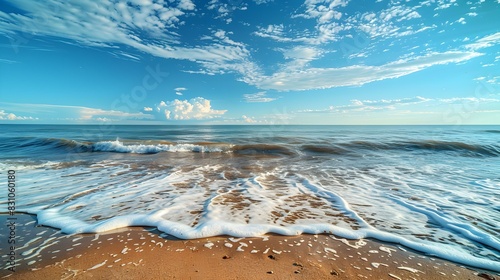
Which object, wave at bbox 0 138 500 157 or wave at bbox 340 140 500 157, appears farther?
wave at bbox 0 138 500 157

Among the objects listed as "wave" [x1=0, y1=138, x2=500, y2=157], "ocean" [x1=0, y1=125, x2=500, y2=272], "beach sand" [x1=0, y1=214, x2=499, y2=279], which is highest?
"beach sand" [x1=0, y1=214, x2=499, y2=279]

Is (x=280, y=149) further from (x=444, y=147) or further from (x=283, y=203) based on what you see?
(x=444, y=147)

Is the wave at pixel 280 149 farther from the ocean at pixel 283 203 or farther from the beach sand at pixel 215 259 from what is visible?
the beach sand at pixel 215 259

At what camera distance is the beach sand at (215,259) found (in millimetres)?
2455

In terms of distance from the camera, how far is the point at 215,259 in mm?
2715

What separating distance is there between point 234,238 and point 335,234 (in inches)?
67.4

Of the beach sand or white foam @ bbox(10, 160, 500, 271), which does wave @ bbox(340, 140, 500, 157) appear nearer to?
white foam @ bbox(10, 160, 500, 271)

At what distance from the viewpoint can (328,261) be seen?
2699 millimetres

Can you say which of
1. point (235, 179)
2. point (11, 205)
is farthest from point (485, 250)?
point (11, 205)

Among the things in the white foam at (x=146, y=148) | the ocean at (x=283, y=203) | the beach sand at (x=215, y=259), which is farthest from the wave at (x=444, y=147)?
the beach sand at (x=215, y=259)

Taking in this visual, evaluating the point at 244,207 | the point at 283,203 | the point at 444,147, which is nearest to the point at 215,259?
the point at 244,207

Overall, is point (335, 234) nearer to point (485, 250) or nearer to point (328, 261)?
point (328, 261)

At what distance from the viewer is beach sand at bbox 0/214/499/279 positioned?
8.05ft

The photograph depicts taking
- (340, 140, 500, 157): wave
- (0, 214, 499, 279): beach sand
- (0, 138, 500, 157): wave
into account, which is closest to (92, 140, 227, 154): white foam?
(0, 138, 500, 157): wave
